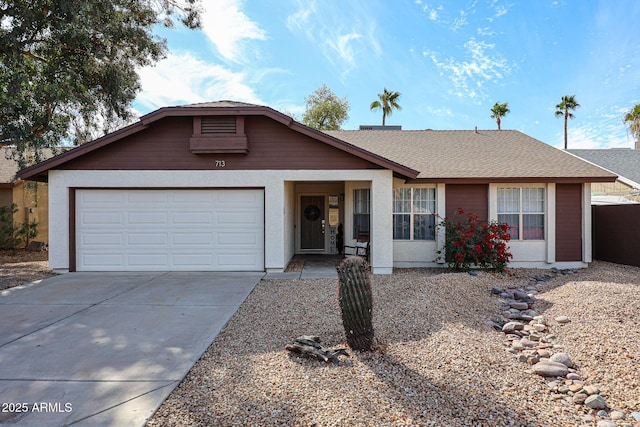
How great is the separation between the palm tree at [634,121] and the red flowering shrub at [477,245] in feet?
77.5

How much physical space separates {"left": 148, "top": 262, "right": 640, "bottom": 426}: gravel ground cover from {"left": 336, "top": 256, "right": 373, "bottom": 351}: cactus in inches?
7.8

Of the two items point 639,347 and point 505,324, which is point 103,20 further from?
point 639,347

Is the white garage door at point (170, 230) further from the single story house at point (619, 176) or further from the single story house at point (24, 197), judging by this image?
the single story house at point (619, 176)

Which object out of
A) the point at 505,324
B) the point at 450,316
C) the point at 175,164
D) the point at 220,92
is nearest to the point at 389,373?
the point at 450,316

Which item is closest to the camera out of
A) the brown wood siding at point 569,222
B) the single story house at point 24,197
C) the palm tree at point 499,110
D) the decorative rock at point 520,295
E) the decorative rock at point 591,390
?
the decorative rock at point 591,390

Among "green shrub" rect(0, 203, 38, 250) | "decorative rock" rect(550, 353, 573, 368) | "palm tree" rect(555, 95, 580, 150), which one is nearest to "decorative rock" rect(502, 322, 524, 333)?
"decorative rock" rect(550, 353, 573, 368)

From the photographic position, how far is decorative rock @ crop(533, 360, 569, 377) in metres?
3.81

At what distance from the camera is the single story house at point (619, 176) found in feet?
47.5

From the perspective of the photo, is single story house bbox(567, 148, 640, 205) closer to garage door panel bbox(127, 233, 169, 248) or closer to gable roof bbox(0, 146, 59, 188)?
garage door panel bbox(127, 233, 169, 248)

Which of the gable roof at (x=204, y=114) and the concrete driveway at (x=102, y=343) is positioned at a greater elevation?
the gable roof at (x=204, y=114)

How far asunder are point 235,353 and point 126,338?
1.67m

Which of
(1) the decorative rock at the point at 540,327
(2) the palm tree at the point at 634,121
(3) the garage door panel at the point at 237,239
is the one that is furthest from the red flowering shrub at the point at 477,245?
(2) the palm tree at the point at 634,121

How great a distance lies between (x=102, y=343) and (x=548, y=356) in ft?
18.5

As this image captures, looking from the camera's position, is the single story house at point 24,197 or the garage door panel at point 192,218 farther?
the single story house at point 24,197
